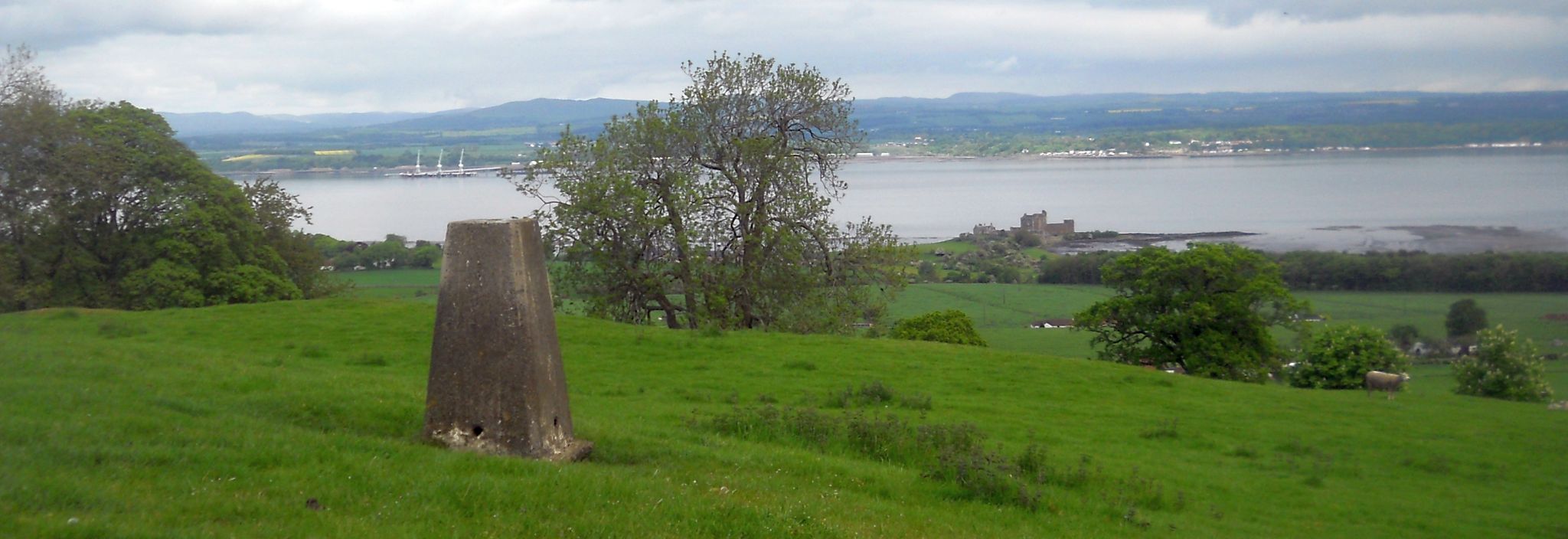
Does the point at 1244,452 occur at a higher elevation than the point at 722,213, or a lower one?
lower

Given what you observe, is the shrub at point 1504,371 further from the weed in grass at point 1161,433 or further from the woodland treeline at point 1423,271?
the weed in grass at point 1161,433

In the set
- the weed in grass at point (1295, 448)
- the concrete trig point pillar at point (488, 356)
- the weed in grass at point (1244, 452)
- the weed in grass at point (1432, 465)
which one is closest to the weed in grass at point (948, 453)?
the weed in grass at point (1244, 452)

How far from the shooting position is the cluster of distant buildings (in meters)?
62.9

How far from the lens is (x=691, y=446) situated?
1045 cm

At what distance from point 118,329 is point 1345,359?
29703 millimetres

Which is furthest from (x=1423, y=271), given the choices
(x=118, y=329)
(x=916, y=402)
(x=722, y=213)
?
(x=118, y=329)

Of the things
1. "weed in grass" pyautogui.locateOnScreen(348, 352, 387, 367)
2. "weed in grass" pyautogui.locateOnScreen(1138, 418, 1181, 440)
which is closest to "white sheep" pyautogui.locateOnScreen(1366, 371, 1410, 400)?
"weed in grass" pyautogui.locateOnScreen(1138, 418, 1181, 440)

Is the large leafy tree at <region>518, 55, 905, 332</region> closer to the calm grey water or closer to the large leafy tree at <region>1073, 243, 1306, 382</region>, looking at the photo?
the calm grey water

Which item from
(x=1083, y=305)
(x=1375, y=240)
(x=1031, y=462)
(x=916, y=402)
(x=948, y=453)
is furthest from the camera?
(x=1375, y=240)

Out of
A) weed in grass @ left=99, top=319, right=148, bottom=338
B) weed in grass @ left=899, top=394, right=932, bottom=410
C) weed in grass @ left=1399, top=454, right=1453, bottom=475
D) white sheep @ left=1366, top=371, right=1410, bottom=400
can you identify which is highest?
weed in grass @ left=99, top=319, right=148, bottom=338

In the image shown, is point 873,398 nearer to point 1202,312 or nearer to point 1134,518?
point 1134,518

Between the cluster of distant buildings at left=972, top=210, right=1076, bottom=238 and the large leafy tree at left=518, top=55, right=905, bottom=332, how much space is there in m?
35.5

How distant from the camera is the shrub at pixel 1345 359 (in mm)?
27812

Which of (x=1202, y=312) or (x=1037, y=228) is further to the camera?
(x=1037, y=228)
